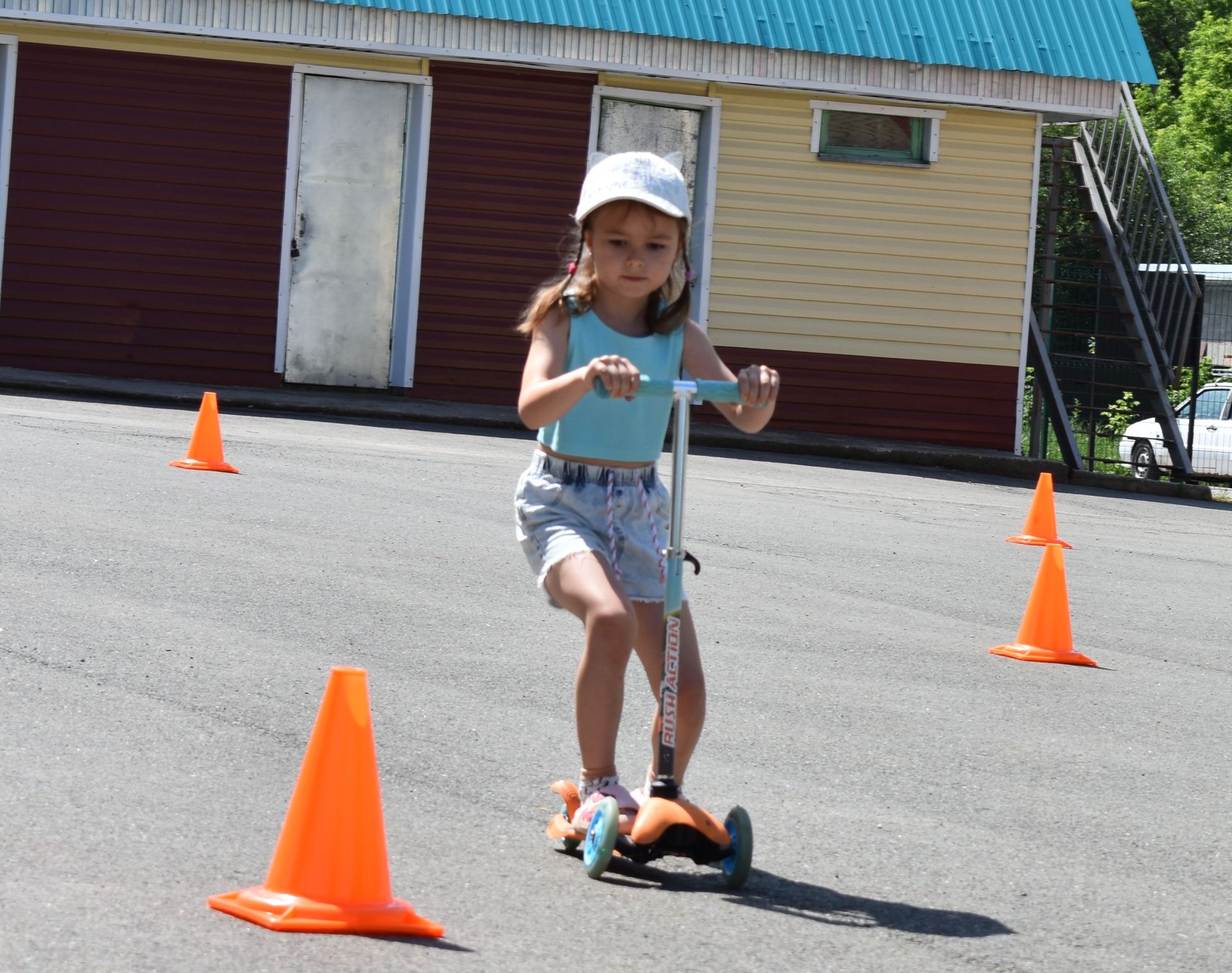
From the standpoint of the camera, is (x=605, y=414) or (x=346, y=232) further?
(x=346, y=232)

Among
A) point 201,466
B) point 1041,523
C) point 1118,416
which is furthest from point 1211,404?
point 201,466

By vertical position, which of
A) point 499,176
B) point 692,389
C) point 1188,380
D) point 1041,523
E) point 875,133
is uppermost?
point 875,133

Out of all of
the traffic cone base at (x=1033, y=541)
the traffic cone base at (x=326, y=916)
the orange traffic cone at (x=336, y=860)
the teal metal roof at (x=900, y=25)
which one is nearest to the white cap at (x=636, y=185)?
the orange traffic cone at (x=336, y=860)

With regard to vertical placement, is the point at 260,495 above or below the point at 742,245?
Answer: below

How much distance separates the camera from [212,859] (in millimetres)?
4312

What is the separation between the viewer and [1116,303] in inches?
873

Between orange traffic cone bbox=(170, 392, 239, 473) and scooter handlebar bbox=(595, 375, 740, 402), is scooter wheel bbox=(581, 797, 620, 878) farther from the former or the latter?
orange traffic cone bbox=(170, 392, 239, 473)

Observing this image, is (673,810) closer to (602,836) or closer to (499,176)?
(602,836)

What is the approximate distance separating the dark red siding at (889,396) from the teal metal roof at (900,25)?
3.21 metres

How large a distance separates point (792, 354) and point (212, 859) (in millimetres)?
16519

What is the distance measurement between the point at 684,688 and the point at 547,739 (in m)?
1.40

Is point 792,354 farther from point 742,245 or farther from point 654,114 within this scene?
point 654,114

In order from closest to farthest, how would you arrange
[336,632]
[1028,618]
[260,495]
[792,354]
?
[336,632]
[1028,618]
[260,495]
[792,354]

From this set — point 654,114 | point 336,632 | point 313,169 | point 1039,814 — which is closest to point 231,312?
point 313,169
